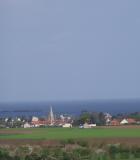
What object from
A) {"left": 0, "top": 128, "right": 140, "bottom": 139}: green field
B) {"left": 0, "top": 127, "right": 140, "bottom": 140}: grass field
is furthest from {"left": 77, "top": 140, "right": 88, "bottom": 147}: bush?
{"left": 0, "top": 128, "right": 140, "bottom": 139}: green field

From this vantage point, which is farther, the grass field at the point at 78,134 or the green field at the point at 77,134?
the green field at the point at 77,134

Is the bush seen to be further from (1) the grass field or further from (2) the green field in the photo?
(2) the green field

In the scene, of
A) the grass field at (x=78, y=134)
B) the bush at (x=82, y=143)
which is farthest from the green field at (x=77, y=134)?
the bush at (x=82, y=143)

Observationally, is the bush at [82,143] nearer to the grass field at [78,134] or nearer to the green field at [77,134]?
the grass field at [78,134]

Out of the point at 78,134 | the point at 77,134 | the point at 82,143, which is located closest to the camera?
the point at 82,143

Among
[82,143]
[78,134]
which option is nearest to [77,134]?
[78,134]

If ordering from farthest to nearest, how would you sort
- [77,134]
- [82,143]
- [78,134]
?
[77,134] → [78,134] → [82,143]

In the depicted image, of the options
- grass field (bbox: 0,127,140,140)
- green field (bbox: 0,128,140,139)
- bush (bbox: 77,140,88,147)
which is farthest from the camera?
green field (bbox: 0,128,140,139)

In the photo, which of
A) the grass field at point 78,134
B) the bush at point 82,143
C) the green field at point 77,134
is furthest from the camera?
the green field at point 77,134

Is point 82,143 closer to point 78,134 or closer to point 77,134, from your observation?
point 78,134

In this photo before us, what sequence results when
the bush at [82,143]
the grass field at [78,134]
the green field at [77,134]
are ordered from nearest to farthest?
the bush at [82,143] < the grass field at [78,134] < the green field at [77,134]

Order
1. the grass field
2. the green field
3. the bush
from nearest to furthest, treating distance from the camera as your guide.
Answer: the bush < the grass field < the green field

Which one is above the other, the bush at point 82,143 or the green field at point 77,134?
the green field at point 77,134

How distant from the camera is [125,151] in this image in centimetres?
3244
